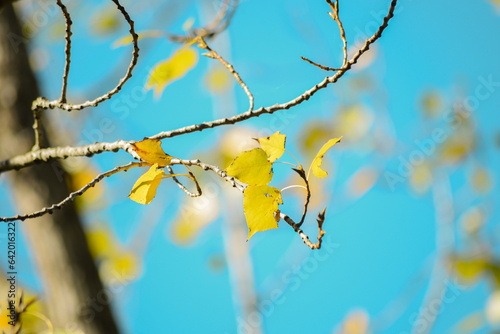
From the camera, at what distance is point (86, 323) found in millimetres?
1152

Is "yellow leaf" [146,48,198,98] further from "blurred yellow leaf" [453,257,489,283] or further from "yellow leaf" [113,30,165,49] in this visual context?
"blurred yellow leaf" [453,257,489,283]

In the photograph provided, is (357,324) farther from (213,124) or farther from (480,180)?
(213,124)

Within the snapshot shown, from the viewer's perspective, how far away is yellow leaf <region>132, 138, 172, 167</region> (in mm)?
518

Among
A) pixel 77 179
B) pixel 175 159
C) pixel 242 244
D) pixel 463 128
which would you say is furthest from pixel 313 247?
pixel 463 128

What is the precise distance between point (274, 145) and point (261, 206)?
0.28ft

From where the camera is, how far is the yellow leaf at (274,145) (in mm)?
530

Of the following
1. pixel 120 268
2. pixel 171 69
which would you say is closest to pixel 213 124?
pixel 171 69

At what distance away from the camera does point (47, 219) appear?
3.96 feet

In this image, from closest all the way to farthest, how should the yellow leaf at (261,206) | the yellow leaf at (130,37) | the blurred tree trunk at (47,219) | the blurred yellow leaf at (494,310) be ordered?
the yellow leaf at (261,206)
the yellow leaf at (130,37)
the blurred yellow leaf at (494,310)
the blurred tree trunk at (47,219)

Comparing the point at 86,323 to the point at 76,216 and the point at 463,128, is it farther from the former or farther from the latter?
the point at 463,128

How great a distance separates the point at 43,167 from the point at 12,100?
0.69 feet

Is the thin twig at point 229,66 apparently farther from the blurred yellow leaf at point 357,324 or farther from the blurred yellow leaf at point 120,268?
the blurred yellow leaf at point 357,324

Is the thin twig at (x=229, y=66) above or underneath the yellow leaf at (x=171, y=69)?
underneath

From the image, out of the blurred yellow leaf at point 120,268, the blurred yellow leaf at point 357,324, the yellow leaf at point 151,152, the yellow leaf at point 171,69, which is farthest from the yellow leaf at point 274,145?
the blurred yellow leaf at point 357,324
